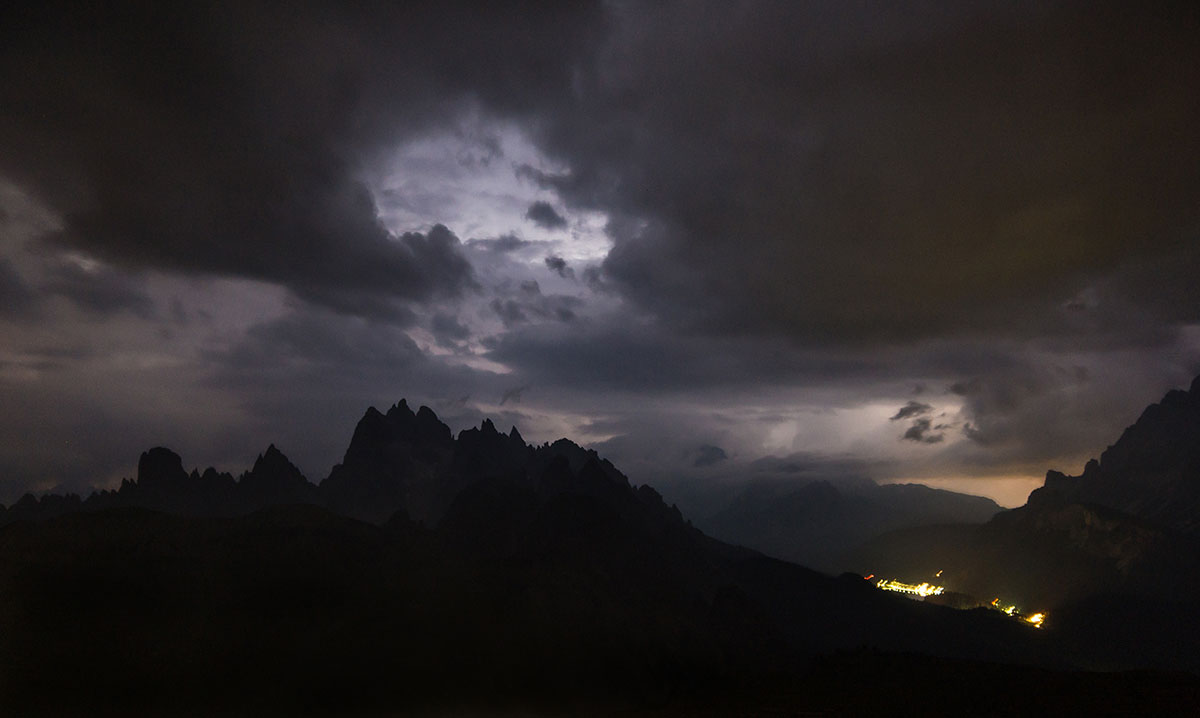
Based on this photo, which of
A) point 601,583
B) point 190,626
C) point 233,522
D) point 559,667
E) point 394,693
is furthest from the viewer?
point 601,583

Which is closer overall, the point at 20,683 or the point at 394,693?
the point at 20,683

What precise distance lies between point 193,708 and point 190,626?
59.2ft

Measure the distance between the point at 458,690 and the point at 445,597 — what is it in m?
27.5

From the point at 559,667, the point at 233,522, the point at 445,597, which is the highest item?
the point at 233,522

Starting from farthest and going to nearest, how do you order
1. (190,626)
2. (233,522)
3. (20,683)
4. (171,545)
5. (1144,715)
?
1. (233,522)
2. (171,545)
3. (190,626)
4. (20,683)
5. (1144,715)

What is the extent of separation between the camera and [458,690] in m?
117

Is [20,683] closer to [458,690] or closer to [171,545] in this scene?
[171,545]

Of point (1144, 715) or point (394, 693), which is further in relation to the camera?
point (394, 693)

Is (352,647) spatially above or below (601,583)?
below

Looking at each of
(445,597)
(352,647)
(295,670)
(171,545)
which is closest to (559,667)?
(445,597)

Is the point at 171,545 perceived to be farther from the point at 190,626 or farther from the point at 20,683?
the point at 20,683

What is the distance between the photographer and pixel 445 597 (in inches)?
5600

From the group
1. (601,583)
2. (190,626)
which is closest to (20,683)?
(190,626)

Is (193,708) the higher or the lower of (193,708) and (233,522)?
the lower
